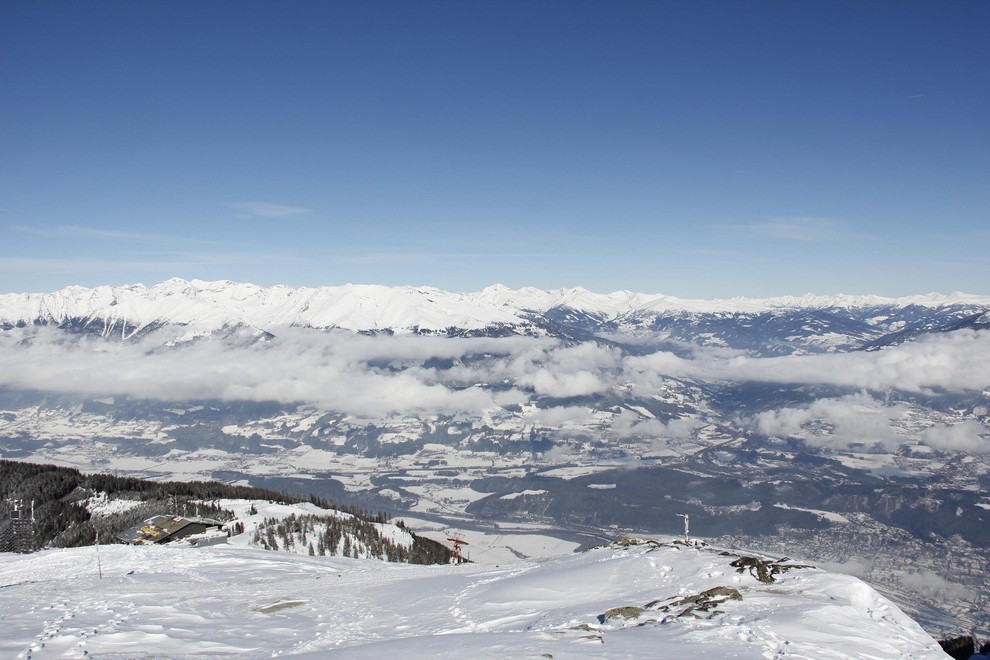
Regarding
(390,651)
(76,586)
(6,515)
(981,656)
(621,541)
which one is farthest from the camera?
(6,515)

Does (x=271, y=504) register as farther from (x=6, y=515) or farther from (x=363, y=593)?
(x=363, y=593)

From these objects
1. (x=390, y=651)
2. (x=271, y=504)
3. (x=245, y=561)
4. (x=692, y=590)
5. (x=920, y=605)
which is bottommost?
(x=920, y=605)

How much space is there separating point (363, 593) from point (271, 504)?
378 feet

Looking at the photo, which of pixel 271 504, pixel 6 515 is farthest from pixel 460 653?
pixel 6 515

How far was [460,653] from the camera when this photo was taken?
78.7 ft

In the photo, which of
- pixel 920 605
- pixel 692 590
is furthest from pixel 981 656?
pixel 920 605

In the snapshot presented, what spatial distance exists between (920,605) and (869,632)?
203905 mm

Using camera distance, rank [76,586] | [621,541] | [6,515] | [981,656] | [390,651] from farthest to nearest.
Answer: [6,515], [621,541], [76,586], [981,656], [390,651]

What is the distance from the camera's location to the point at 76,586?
4259 cm

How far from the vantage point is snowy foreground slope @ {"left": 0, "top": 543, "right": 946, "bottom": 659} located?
81.4ft

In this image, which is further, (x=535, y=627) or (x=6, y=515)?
(x=6, y=515)

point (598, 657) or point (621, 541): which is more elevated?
point (598, 657)

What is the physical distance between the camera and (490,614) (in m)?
32.9

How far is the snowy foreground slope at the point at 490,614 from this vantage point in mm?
24797
